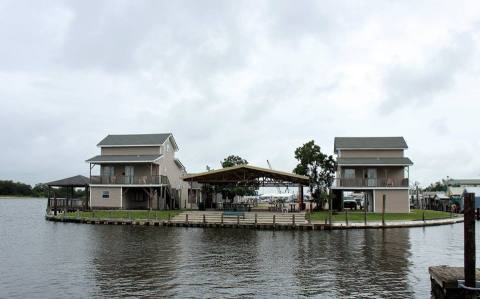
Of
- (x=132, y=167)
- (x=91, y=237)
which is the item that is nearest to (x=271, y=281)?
(x=91, y=237)

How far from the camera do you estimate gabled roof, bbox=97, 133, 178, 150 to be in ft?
202

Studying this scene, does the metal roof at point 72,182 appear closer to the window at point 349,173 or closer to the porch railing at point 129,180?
the porch railing at point 129,180

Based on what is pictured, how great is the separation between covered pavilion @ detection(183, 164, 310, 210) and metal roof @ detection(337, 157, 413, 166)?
16.8 feet

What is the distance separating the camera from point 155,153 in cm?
6134

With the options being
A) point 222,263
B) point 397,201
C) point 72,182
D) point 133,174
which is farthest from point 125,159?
point 222,263

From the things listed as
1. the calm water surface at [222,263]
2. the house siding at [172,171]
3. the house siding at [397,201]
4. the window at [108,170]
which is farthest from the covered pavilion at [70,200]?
the house siding at [397,201]

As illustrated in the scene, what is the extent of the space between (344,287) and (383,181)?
129 ft

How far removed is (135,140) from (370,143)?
96.2 ft

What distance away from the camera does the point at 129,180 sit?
59438 mm

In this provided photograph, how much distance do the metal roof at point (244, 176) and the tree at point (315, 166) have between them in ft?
17.7

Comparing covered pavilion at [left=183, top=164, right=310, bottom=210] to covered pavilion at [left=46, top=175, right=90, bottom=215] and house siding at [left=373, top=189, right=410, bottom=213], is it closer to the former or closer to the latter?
house siding at [left=373, top=189, right=410, bottom=213]

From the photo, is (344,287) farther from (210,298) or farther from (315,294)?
(210,298)

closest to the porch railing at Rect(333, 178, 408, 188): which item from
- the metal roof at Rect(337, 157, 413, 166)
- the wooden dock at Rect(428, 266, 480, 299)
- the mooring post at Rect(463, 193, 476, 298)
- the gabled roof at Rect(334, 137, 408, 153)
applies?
the metal roof at Rect(337, 157, 413, 166)

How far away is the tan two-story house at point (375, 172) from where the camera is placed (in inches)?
2212
